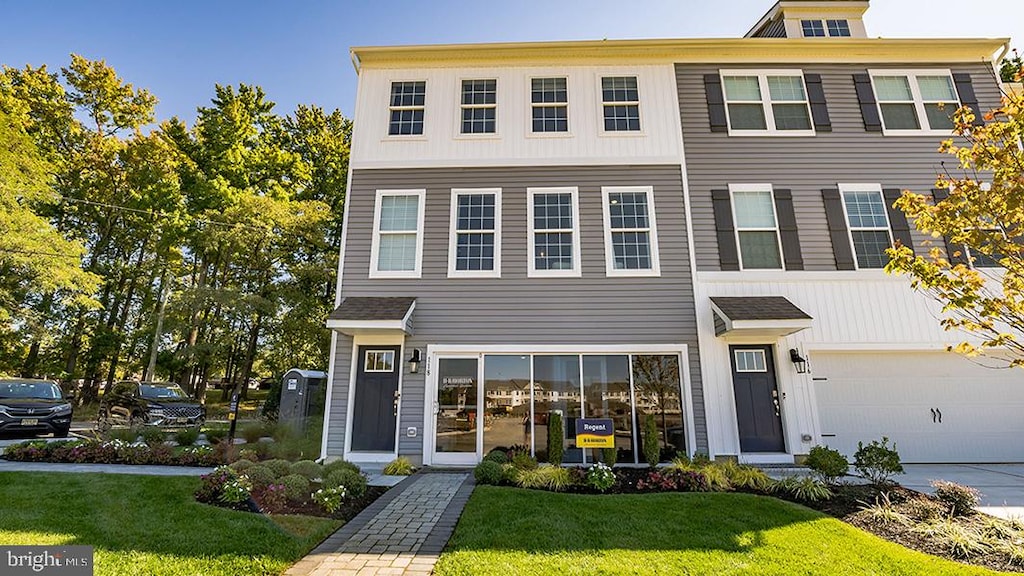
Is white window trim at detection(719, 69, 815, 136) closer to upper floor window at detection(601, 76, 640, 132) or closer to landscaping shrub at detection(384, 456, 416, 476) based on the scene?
upper floor window at detection(601, 76, 640, 132)

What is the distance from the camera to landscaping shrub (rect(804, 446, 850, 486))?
19.9 feet

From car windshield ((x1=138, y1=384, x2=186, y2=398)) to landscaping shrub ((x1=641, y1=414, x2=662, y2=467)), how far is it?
13.9 metres

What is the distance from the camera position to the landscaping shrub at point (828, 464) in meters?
6.08

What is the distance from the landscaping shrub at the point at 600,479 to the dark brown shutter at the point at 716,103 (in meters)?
7.76

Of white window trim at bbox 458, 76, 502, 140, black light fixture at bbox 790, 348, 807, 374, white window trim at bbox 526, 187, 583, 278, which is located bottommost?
black light fixture at bbox 790, 348, 807, 374

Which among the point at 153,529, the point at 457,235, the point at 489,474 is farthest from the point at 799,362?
the point at 153,529

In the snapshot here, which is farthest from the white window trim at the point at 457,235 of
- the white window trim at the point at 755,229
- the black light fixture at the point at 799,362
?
the black light fixture at the point at 799,362

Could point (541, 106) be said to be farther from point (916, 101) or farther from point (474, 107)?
point (916, 101)

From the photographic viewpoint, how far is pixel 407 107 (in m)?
10.0

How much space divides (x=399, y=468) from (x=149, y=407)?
973 cm

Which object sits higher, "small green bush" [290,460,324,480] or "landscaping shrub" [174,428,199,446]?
"landscaping shrub" [174,428,199,446]

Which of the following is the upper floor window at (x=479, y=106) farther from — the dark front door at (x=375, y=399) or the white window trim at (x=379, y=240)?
the dark front door at (x=375, y=399)

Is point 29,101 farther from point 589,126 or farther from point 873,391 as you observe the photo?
point 873,391

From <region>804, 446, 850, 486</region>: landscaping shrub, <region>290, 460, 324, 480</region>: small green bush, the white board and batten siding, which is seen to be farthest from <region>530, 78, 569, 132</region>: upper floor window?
<region>290, 460, 324, 480</region>: small green bush
